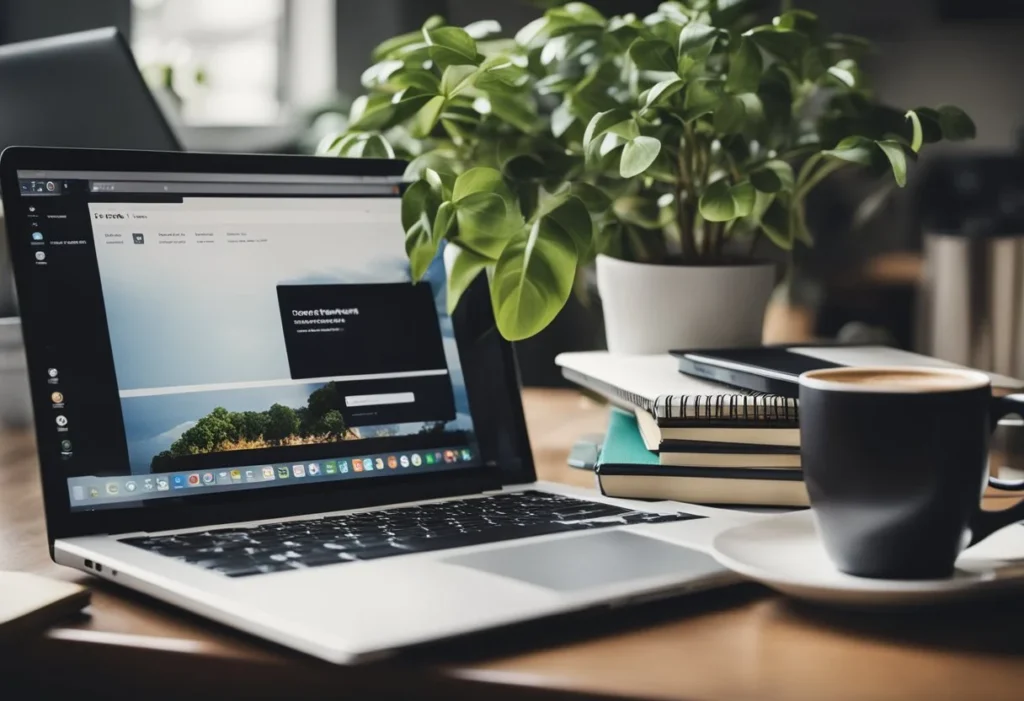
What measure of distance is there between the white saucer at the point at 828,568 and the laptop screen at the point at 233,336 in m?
0.26

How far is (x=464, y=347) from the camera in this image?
0.89 m

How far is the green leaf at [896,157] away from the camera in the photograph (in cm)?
84

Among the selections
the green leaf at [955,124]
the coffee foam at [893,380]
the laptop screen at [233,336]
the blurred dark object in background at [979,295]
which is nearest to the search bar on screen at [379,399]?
the laptop screen at [233,336]

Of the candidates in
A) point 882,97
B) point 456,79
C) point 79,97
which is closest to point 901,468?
point 456,79

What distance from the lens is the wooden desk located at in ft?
1.61

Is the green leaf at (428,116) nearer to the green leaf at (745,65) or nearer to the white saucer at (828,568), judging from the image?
the green leaf at (745,65)

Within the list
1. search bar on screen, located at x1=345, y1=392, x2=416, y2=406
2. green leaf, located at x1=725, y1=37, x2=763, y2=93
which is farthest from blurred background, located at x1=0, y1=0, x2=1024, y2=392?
search bar on screen, located at x1=345, y1=392, x2=416, y2=406

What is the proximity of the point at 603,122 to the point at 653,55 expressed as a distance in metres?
0.09

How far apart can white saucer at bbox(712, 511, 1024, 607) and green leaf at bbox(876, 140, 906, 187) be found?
27 centimetres

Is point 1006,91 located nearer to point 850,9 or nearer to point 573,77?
point 850,9

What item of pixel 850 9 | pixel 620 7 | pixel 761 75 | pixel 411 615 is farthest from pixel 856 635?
pixel 850 9

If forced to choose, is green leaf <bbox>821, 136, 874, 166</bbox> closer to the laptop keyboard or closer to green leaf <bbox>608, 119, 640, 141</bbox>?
green leaf <bbox>608, 119, 640, 141</bbox>

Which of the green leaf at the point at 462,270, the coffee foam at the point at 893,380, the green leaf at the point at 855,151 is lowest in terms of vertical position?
the coffee foam at the point at 893,380

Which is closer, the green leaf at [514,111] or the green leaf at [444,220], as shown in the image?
the green leaf at [444,220]
